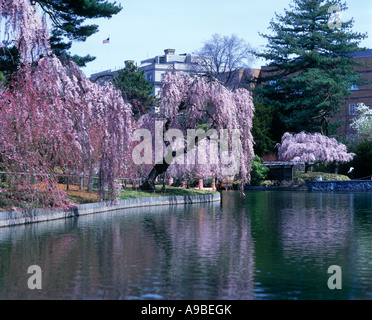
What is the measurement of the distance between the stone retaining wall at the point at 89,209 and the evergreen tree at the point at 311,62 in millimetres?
33599

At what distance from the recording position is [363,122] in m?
87.4

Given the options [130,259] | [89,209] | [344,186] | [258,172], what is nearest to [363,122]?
[258,172]

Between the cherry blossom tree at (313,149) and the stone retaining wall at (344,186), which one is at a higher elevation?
the cherry blossom tree at (313,149)

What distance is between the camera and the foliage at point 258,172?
2680 inches

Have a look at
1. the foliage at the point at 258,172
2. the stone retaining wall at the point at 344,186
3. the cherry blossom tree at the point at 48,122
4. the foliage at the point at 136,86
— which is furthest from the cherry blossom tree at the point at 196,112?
the foliage at the point at 136,86

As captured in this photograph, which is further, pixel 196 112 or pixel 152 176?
pixel 152 176

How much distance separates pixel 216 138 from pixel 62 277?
2769 cm

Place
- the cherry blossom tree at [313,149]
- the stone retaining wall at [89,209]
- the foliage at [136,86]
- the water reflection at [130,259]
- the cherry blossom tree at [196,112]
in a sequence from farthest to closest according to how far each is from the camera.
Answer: the foliage at [136,86] < the cherry blossom tree at [313,149] < the cherry blossom tree at [196,112] < the stone retaining wall at [89,209] < the water reflection at [130,259]

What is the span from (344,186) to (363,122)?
88.4 feet

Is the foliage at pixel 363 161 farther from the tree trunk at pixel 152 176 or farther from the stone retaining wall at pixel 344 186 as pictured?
the tree trunk at pixel 152 176

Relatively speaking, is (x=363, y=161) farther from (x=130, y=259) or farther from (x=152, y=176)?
(x=130, y=259)

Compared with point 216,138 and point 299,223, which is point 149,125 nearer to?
point 216,138

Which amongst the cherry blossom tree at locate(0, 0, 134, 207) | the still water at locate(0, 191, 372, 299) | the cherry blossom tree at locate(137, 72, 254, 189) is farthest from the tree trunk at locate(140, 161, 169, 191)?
the still water at locate(0, 191, 372, 299)
